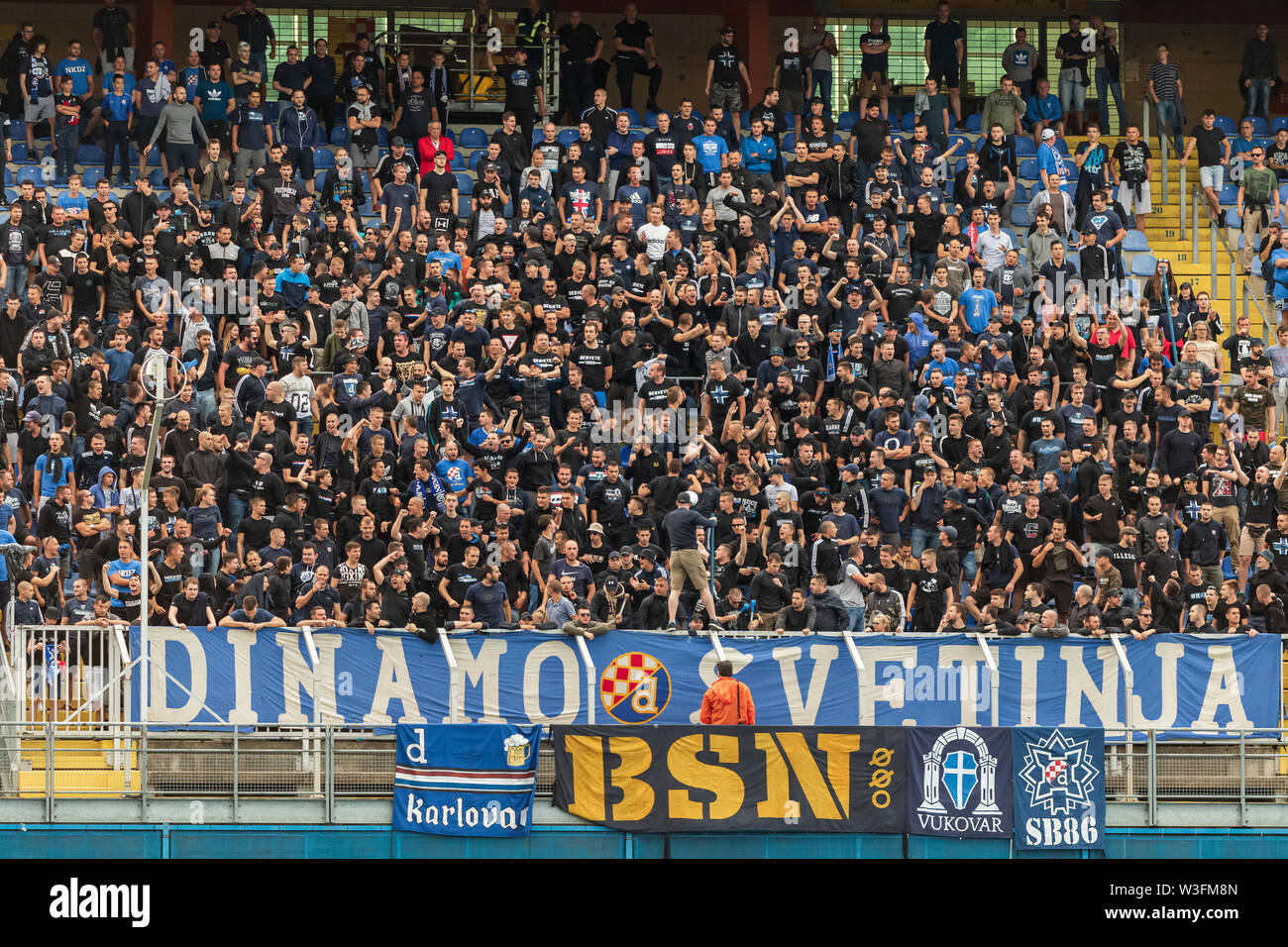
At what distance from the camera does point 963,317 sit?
27.7 m

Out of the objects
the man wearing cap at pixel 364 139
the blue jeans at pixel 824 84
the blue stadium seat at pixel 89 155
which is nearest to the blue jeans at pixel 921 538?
the blue jeans at pixel 824 84

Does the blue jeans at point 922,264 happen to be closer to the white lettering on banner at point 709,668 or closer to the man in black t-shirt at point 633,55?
the man in black t-shirt at point 633,55

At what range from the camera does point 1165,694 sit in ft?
70.5

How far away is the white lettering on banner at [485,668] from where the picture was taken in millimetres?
21234

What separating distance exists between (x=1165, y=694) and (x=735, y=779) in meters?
4.43

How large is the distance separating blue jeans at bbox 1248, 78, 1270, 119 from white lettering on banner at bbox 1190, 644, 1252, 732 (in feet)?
49.1

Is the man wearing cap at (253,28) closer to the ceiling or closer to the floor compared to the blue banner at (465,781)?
closer to the ceiling

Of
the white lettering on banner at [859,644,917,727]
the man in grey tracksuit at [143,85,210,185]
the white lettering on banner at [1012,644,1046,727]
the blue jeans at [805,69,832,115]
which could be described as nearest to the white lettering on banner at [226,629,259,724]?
the white lettering on banner at [859,644,917,727]

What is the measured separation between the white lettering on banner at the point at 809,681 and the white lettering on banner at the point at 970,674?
1.06 metres

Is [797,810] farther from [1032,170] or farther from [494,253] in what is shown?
[1032,170]

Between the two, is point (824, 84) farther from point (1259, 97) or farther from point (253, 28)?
point (253, 28)

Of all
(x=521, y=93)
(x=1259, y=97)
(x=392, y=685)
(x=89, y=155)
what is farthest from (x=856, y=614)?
(x=1259, y=97)

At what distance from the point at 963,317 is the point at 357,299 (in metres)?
7.47

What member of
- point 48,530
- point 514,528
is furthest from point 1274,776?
point 48,530
